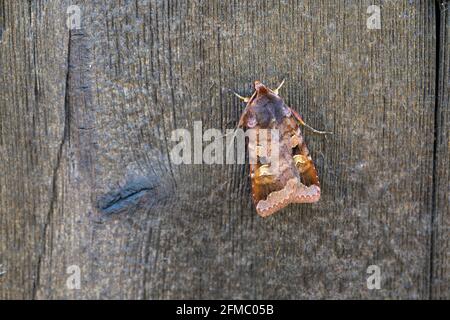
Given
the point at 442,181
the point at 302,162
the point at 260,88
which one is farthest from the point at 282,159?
the point at 442,181

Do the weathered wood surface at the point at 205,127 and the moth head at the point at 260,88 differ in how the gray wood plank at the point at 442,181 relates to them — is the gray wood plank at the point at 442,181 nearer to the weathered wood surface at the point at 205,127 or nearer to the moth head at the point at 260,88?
the weathered wood surface at the point at 205,127

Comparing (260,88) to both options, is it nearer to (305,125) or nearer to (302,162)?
(305,125)

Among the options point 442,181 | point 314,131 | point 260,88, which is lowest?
point 442,181

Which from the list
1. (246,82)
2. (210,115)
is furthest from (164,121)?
(246,82)

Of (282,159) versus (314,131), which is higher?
(314,131)

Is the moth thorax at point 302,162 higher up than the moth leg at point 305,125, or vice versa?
the moth leg at point 305,125

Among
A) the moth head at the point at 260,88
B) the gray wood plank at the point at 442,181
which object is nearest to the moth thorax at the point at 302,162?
the moth head at the point at 260,88
